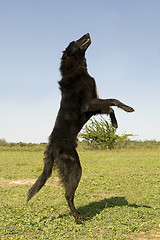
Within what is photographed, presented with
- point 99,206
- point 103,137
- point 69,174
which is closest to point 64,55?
point 69,174

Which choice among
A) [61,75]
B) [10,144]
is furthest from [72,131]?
[10,144]

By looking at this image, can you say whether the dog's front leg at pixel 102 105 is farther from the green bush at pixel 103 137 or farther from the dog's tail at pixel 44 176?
the green bush at pixel 103 137

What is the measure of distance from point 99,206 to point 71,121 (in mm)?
2768

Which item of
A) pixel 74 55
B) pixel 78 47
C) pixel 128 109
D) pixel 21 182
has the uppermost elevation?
pixel 78 47

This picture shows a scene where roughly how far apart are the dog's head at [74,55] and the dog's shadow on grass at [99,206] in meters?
3.39

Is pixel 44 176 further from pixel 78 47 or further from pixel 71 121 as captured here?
pixel 78 47

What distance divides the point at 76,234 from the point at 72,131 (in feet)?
6.59

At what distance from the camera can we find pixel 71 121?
17.3 ft

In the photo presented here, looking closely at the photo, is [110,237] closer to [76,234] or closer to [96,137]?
[76,234]

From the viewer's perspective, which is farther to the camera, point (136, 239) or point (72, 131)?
point (72, 131)

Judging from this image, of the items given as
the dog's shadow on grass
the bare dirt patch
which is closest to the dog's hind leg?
the dog's shadow on grass

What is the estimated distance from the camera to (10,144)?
31.3 m

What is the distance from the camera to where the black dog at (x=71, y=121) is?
17.2 ft

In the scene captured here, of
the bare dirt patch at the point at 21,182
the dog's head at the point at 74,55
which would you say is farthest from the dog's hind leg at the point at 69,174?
the bare dirt patch at the point at 21,182
